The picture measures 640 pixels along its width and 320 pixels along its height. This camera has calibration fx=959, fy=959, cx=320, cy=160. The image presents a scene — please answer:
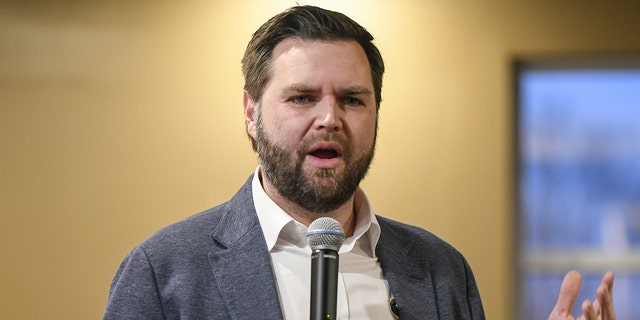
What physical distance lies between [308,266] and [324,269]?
522 mm

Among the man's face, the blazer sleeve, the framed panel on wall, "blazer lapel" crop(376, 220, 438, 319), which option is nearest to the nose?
the man's face

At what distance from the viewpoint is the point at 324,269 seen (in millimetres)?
1406

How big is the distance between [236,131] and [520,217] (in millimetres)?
1237

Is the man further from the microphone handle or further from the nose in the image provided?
the microphone handle

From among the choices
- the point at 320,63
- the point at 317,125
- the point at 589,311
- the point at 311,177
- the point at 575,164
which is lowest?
the point at 589,311

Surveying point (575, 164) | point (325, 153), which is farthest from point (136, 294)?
point (575, 164)

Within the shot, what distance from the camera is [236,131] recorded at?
402 centimetres

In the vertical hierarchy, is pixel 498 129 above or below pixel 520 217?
above

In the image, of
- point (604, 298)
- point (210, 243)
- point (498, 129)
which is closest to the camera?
point (604, 298)

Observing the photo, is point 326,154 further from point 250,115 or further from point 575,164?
point 575,164

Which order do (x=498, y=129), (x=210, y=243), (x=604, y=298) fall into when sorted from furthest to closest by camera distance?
1. (x=498, y=129)
2. (x=210, y=243)
3. (x=604, y=298)

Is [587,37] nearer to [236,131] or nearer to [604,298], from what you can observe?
[236,131]

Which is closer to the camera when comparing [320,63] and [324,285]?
[324,285]

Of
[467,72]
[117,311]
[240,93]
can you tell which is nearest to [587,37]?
[467,72]
